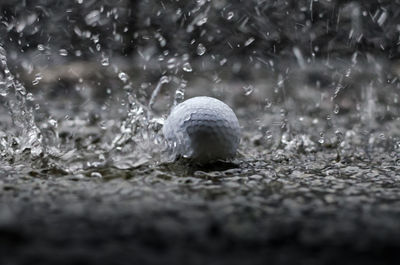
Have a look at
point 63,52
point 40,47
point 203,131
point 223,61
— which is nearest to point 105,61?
point 63,52

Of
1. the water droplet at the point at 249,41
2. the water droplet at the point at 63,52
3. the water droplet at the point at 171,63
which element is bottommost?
the water droplet at the point at 171,63

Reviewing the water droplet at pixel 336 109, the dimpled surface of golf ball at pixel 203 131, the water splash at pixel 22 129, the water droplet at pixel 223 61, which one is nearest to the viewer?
the dimpled surface of golf ball at pixel 203 131

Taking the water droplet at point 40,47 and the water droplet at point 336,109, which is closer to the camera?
the water droplet at point 336,109

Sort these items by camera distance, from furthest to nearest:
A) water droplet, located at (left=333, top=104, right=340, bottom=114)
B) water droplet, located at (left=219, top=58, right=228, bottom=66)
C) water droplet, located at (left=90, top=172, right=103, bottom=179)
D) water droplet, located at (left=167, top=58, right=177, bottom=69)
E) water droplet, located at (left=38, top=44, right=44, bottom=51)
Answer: water droplet, located at (left=219, top=58, right=228, bottom=66)
water droplet, located at (left=167, top=58, right=177, bottom=69)
water droplet, located at (left=38, top=44, right=44, bottom=51)
water droplet, located at (left=333, top=104, right=340, bottom=114)
water droplet, located at (left=90, top=172, right=103, bottom=179)

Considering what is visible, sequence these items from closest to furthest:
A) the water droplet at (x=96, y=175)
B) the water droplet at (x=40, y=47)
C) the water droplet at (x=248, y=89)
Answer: the water droplet at (x=96, y=175)
the water droplet at (x=248, y=89)
the water droplet at (x=40, y=47)

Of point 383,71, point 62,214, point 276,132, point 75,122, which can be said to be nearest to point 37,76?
point 75,122

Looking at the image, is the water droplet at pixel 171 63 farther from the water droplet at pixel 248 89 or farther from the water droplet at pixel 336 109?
the water droplet at pixel 336 109

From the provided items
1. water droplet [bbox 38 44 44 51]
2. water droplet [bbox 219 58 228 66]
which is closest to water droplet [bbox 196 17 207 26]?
water droplet [bbox 219 58 228 66]

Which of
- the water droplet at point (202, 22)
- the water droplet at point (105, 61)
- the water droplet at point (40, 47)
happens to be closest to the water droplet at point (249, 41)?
the water droplet at point (202, 22)

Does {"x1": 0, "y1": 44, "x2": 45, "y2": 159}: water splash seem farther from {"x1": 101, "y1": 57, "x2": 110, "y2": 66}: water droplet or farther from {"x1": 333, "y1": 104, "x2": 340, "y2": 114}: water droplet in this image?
{"x1": 101, "y1": 57, "x2": 110, "y2": 66}: water droplet
